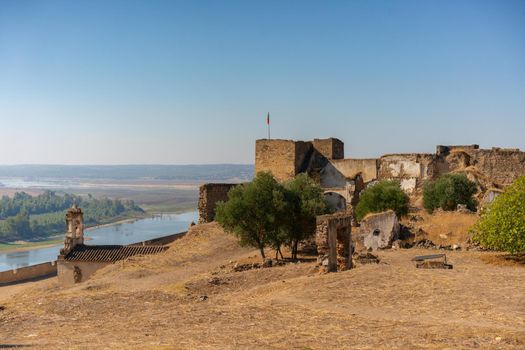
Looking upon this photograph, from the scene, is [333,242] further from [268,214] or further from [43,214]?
[43,214]

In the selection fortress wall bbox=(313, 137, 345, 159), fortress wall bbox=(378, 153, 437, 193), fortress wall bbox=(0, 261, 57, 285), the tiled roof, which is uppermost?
fortress wall bbox=(313, 137, 345, 159)

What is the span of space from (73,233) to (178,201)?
166 meters

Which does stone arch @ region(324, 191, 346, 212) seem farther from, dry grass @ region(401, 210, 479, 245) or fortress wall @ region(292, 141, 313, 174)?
dry grass @ region(401, 210, 479, 245)

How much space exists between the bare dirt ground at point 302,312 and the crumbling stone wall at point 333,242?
1.53ft

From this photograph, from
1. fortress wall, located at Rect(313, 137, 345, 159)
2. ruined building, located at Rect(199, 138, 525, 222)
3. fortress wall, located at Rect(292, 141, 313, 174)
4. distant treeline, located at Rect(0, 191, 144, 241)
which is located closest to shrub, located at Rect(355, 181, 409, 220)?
ruined building, located at Rect(199, 138, 525, 222)

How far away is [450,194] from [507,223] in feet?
40.3

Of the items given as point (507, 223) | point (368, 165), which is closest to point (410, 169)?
point (368, 165)

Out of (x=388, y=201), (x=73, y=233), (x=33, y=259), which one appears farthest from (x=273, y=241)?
(x=33, y=259)

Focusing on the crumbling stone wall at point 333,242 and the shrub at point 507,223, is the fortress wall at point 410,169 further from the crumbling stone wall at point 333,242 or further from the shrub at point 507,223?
the crumbling stone wall at point 333,242

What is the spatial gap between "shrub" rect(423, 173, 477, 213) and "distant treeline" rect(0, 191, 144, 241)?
85.0 metres

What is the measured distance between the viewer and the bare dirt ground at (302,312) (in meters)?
8.12

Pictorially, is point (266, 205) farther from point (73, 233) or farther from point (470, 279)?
point (73, 233)

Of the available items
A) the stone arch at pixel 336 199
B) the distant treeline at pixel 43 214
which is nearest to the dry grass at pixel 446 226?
the stone arch at pixel 336 199

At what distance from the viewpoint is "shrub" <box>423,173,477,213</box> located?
26.4 meters
